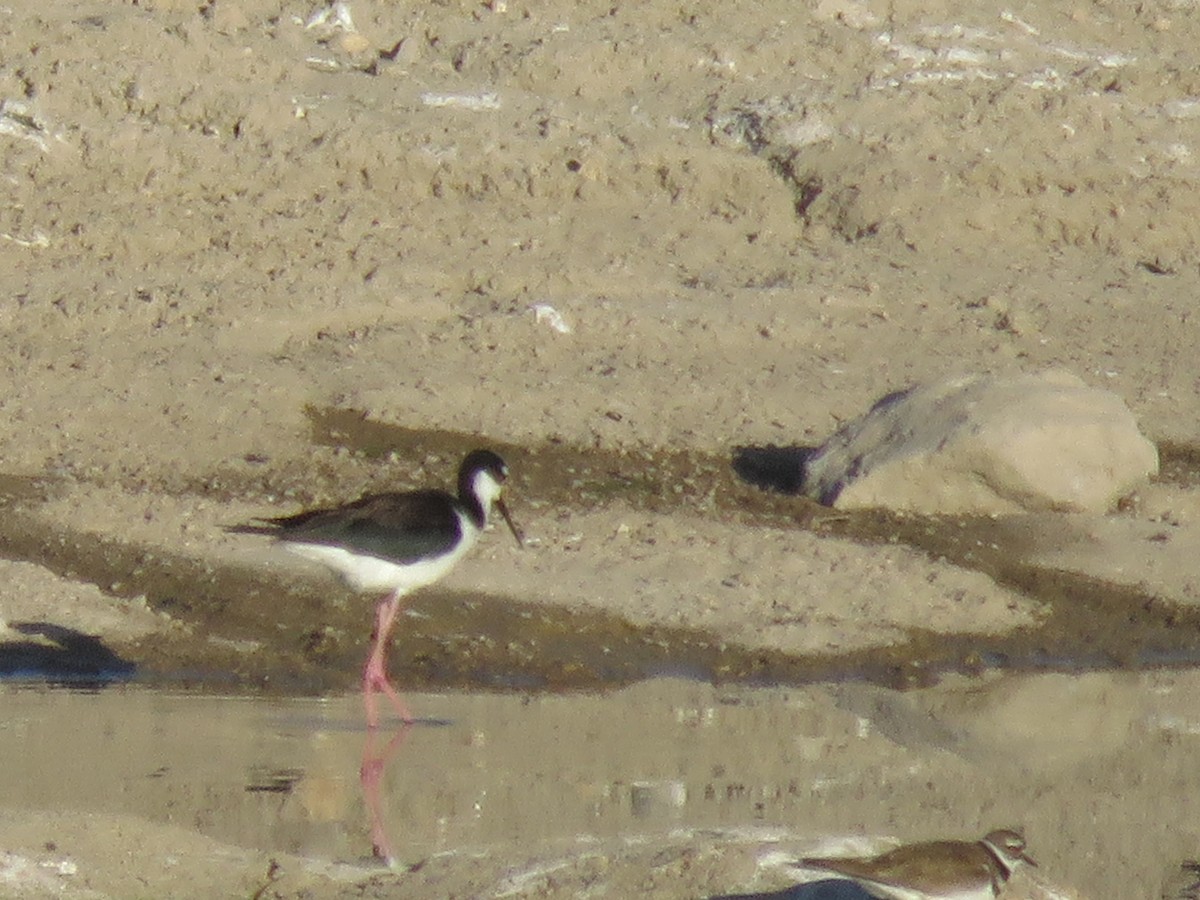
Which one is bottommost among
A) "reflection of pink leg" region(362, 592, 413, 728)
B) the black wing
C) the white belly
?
"reflection of pink leg" region(362, 592, 413, 728)

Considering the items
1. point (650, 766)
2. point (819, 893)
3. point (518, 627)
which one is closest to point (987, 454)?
point (518, 627)

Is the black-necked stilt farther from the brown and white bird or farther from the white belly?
the brown and white bird

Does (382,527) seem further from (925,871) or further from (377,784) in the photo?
(925,871)

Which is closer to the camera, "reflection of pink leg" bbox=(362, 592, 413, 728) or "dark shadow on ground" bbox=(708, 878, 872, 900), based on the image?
"dark shadow on ground" bbox=(708, 878, 872, 900)

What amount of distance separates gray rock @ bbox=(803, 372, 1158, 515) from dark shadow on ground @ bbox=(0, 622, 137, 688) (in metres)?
4.05

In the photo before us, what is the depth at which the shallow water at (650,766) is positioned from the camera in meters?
8.62

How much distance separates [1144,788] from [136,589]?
4.74 meters

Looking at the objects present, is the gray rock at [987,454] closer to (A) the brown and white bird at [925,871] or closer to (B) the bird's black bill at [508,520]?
(B) the bird's black bill at [508,520]

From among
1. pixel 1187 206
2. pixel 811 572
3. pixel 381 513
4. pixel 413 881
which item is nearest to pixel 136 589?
pixel 381 513

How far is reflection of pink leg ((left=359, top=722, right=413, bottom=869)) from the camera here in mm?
8312

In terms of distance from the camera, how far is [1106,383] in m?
14.9

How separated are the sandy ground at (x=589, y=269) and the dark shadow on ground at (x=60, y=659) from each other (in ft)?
2.27

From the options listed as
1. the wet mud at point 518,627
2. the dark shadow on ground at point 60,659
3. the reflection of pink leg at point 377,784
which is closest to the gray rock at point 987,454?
the wet mud at point 518,627

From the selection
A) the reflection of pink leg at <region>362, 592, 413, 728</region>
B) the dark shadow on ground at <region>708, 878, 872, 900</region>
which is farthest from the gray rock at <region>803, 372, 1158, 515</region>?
the dark shadow on ground at <region>708, 878, 872, 900</region>
